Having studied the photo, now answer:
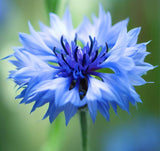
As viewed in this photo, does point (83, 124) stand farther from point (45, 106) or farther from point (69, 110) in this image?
point (45, 106)

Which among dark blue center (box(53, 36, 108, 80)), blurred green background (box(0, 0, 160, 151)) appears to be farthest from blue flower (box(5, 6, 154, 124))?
blurred green background (box(0, 0, 160, 151))

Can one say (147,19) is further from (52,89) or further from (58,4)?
(52,89)

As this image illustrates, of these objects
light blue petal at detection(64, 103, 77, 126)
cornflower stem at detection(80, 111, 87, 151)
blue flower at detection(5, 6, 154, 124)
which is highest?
blue flower at detection(5, 6, 154, 124)

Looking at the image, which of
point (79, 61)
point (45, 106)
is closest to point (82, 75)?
point (79, 61)

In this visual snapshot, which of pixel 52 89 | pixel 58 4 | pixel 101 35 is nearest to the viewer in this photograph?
pixel 52 89

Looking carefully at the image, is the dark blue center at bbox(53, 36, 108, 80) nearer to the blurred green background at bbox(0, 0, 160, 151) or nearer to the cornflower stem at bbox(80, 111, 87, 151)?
the cornflower stem at bbox(80, 111, 87, 151)

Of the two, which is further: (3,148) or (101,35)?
(3,148)

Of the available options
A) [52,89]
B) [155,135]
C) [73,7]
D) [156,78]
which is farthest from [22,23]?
[52,89]

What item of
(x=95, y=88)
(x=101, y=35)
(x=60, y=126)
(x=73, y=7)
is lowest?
(x=60, y=126)
